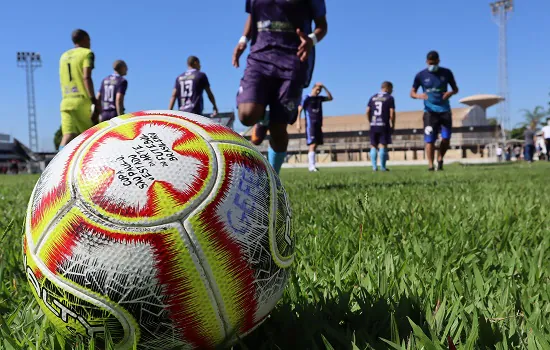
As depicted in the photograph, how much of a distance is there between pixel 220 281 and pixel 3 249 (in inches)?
64.8

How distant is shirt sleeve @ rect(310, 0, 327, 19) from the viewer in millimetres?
5055

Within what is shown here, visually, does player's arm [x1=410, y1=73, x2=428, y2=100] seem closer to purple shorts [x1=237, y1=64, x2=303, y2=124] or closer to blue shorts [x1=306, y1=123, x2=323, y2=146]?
blue shorts [x1=306, y1=123, x2=323, y2=146]

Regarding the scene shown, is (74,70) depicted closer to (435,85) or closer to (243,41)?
(243,41)

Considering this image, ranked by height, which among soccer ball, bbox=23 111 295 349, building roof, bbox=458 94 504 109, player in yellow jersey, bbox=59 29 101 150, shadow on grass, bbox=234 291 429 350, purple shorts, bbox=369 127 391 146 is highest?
building roof, bbox=458 94 504 109

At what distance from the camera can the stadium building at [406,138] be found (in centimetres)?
5447

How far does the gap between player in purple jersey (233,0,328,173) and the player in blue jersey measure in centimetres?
621

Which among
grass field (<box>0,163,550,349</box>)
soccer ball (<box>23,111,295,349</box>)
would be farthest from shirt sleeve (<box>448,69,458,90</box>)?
soccer ball (<box>23,111,295,349</box>)

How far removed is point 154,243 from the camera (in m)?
1.13

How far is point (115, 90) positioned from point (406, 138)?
50.3 m

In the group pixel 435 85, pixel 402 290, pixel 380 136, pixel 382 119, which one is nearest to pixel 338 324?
pixel 402 290

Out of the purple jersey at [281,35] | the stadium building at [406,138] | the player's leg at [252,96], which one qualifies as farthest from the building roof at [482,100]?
the player's leg at [252,96]

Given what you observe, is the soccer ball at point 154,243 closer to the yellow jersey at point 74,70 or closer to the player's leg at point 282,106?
Result: the player's leg at point 282,106

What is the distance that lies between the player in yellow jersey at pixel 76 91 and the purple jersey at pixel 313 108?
25.7 feet

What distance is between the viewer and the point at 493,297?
1577mm
